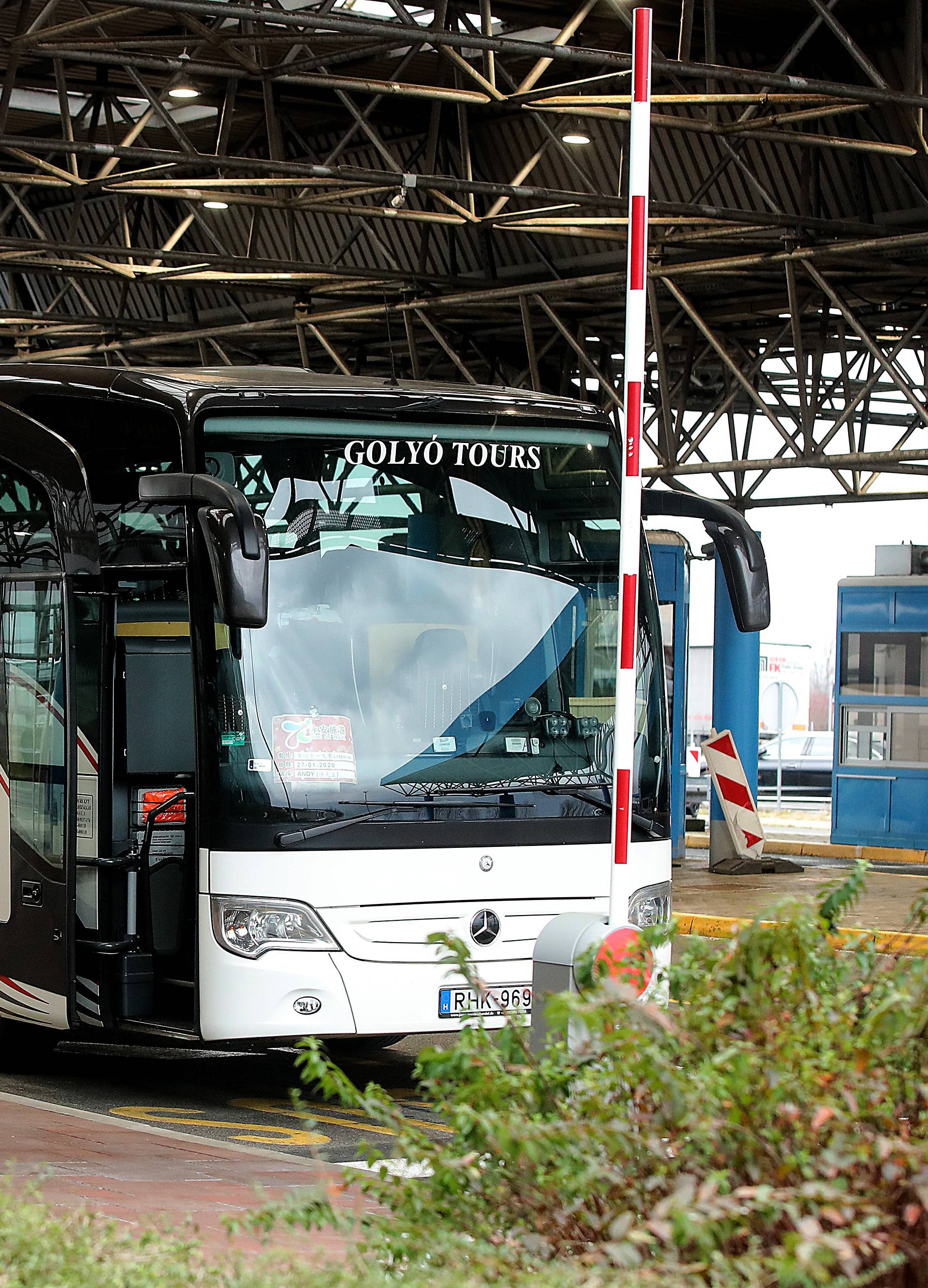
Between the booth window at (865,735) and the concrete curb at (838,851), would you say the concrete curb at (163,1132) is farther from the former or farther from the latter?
the booth window at (865,735)

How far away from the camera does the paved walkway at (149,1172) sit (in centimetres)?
586

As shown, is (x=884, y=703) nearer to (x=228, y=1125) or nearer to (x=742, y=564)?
(x=742, y=564)

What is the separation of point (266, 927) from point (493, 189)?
1216 cm

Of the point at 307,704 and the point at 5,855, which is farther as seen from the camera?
the point at 5,855

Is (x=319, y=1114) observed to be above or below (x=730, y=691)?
below

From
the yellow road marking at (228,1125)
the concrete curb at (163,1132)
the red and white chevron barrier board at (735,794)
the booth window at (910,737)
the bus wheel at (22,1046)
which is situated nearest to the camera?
the concrete curb at (163,1132)

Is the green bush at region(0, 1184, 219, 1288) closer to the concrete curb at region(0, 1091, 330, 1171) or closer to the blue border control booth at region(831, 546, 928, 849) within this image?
the concrete curb at region(0, 1091, 330, 1171)

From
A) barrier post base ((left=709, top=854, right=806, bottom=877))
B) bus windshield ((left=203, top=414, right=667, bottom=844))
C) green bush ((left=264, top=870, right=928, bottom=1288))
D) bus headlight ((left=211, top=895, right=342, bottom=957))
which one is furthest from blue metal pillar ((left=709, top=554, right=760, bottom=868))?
green bush ((left=264, top=870, right=928, bottom=1288))

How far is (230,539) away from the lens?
793cm

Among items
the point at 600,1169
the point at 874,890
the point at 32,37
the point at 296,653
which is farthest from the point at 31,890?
the point at 874,890

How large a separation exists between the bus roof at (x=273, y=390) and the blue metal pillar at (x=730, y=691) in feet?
35.9

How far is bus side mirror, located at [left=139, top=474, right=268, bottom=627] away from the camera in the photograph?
7.86 m

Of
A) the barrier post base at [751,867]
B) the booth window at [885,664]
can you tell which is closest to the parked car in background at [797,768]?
the booth window at [885,664]

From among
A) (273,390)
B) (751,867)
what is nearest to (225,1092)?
(273,390)
